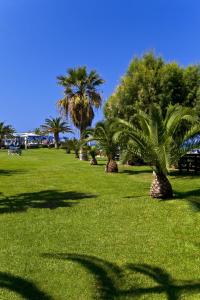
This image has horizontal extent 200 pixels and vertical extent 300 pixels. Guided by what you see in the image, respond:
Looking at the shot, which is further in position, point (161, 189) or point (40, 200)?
point (40, 200)

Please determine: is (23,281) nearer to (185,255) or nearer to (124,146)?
(185,255)

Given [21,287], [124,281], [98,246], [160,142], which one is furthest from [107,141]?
[21,287]

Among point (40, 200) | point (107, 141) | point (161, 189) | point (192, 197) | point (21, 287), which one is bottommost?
→ point (21, 287)

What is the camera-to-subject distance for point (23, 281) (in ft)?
23.7

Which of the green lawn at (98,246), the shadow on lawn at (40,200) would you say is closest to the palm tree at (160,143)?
the green lawn at (98,246)

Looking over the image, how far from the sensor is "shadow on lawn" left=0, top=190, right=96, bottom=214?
12.9 metres

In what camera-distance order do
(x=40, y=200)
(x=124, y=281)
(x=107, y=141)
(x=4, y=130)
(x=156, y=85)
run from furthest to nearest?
(x=4, y=130), (x=156, y=85), (x=107, y=141), (x=40, y=200), (x=124, y=281)

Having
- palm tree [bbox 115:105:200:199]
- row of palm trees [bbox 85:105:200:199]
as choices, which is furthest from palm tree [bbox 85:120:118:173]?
palm tree [bbox 115:105:200:199]

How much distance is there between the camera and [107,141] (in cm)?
2400

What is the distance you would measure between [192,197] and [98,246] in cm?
554

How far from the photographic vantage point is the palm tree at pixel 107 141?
23.6 metres

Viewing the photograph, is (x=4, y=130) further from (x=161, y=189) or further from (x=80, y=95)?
(x=161, y=189)

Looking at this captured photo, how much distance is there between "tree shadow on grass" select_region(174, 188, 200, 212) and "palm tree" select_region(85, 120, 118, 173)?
8.73 m

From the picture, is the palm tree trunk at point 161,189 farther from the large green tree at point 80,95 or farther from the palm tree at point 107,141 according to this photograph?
the large green tree at point 80,95
